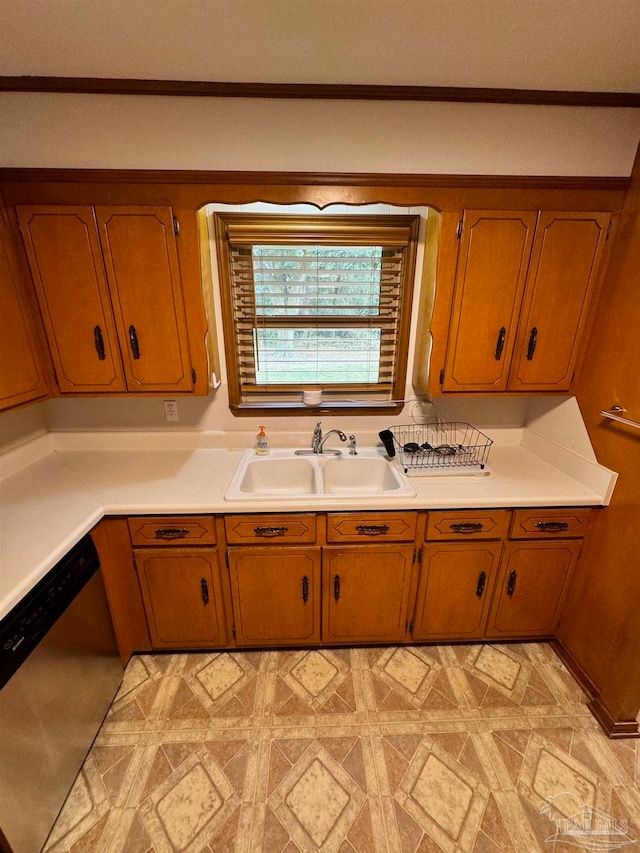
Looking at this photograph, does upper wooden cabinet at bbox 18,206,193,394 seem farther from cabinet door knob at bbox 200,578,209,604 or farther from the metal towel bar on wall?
the metal towel bar on wall

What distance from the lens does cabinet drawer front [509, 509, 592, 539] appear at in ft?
5.20

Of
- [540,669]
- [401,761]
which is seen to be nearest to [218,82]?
[401,761]

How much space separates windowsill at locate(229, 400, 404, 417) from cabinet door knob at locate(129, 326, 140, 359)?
0.56 m

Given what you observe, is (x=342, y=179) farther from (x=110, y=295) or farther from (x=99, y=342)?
(x=99, y=342)

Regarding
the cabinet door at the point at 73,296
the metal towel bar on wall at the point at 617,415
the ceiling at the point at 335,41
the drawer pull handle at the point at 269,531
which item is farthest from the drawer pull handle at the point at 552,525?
the cabinet door at the point at 73,296

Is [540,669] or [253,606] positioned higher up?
[253,606]

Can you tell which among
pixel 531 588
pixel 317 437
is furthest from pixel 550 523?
pixel 317 437

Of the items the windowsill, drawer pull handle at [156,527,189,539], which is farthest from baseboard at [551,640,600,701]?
drawer pull handle at [156,527,189,539]

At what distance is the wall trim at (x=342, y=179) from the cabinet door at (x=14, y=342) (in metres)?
→ 0.36

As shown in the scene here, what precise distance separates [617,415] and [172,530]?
195cm

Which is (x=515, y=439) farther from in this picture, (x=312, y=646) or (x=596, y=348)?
(x=312, y=646)

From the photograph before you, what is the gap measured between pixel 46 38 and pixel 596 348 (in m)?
2.33

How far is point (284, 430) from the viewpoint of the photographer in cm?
205

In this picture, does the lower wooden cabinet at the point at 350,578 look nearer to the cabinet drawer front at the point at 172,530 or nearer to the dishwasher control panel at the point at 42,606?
the cabinet drawer front at the point at 172,530
